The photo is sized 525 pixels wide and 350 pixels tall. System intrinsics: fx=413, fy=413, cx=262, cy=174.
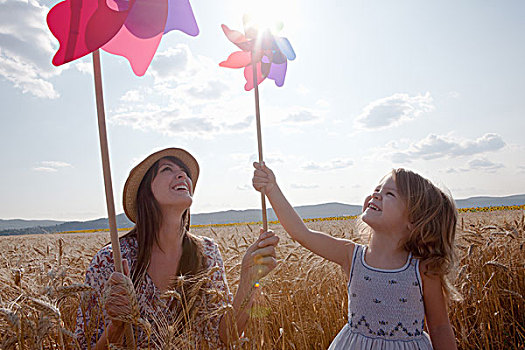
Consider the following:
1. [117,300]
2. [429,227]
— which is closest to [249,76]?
[429,227]

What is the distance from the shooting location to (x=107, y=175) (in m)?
1.47

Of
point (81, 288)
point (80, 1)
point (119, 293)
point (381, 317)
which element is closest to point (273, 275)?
point (381, 317)

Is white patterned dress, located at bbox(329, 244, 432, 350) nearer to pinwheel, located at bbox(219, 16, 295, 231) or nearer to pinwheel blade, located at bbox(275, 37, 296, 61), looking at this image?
pinwheel, located at bbox(219, 16, 295, 231)

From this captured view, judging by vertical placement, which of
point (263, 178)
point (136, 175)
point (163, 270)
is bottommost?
point (163, 270)

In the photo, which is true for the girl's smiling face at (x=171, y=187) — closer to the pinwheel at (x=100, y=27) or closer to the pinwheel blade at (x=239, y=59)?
→ the pinwheel blade at (x=239, y=59)

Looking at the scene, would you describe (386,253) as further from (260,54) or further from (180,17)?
(180,17)

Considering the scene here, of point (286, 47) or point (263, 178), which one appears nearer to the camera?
point (263, 178)

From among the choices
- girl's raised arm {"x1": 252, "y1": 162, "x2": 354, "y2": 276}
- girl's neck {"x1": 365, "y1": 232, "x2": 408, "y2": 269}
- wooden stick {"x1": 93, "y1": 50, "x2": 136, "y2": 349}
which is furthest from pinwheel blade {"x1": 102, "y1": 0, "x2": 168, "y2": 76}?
girl's neck {"x1": 365, "y1": 232, "x2": 408, "y2": 269}

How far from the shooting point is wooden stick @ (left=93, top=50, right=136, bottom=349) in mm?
1438

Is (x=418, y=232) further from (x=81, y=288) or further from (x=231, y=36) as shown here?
(x=81, y=288)

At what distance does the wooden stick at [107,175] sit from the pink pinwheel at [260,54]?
73 centimetres

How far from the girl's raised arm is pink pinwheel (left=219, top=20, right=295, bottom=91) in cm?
49

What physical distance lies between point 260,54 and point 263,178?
0.63m

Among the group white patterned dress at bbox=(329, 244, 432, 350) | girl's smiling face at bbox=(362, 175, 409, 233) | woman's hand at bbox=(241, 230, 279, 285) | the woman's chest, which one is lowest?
white patterned dress at bbox=(329, 244, 432, 350)
